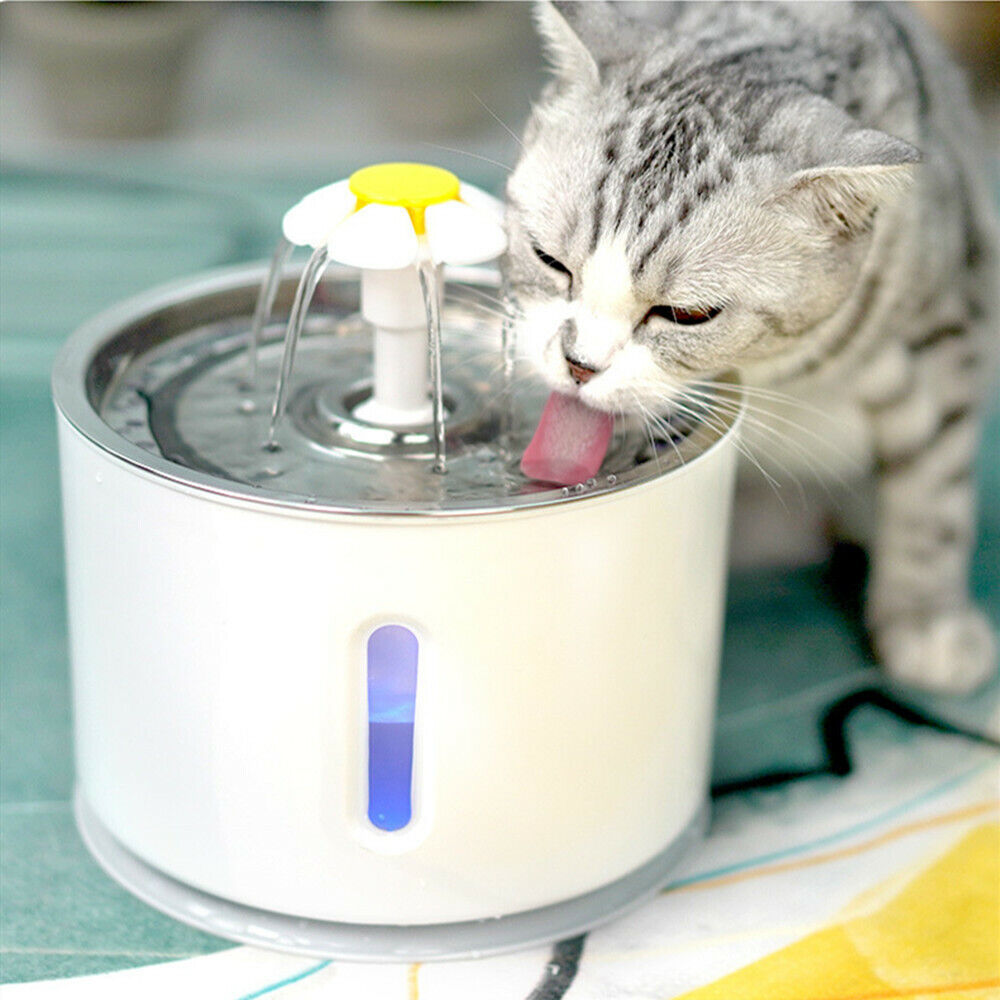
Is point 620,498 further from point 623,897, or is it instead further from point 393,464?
point 623,897

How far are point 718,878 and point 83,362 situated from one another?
1.78 feet

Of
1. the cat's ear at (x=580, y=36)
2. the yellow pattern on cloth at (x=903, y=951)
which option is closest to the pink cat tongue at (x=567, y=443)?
the cat's ear at (x=580, y=36)

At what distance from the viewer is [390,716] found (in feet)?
2.64

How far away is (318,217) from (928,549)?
2.03ft

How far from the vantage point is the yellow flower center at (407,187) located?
81 centimetres

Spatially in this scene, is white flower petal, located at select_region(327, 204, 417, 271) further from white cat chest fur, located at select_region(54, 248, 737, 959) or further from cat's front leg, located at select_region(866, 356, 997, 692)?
cat's front leg, located at select_region(866, 356, 997, 692)

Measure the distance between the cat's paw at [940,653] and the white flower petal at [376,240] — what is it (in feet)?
1.96

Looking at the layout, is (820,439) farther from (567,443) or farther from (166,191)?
(166,191)

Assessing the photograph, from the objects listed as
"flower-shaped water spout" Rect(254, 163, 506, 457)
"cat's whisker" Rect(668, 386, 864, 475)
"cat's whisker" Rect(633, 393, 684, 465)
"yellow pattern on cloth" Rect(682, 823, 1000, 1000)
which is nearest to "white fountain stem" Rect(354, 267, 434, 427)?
"flower-shaped water spout" Rect(254, 163, 506, 457)

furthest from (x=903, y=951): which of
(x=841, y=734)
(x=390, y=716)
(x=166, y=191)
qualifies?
(x=166, y=191)

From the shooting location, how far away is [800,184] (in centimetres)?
83

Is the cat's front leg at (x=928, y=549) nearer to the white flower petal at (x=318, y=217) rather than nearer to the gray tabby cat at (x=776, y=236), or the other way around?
the gray tabby cat at (x=776, y=236)

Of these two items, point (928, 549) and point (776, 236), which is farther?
point (928, 549)

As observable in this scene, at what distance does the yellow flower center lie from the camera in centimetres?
81
